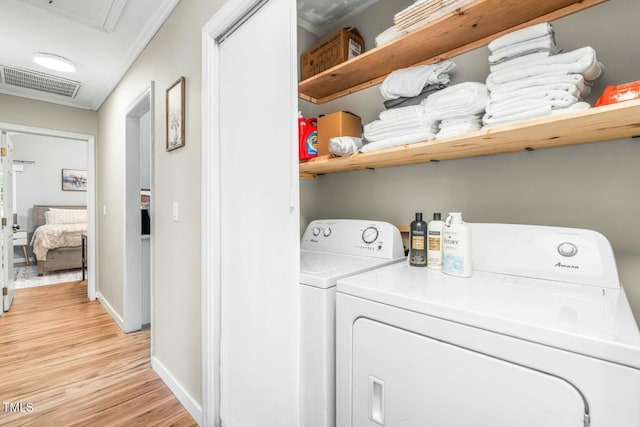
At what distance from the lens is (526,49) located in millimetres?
961

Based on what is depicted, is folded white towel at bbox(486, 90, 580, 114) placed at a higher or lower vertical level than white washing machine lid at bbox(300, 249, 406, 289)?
higher

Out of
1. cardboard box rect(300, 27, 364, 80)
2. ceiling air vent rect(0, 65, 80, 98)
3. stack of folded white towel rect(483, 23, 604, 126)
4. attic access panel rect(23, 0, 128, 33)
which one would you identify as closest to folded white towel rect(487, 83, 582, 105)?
stack of folded white towel rect(483, 23, 604, 126)

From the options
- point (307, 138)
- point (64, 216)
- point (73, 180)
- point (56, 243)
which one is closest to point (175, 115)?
point (307, 138)

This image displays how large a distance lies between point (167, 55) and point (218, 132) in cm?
93

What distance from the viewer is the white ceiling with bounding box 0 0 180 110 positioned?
75.9 inches

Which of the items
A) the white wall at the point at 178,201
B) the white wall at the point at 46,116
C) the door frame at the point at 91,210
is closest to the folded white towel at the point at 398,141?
the white wall at the point at 178,201

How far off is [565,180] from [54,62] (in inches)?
147

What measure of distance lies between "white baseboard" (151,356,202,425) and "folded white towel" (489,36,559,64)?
7.14ft

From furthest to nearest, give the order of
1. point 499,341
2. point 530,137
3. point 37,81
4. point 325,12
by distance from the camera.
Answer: point 37,81
point 325,12
point 530,137
point 499,341

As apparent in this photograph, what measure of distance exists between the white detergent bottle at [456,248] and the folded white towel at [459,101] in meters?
0.39

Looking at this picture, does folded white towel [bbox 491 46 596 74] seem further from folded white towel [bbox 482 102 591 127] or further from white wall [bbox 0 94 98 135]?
white wall [bbox 0 94 98 135]

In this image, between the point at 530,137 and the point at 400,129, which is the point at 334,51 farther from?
the point at 530,137

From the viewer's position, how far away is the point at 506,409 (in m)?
0.65

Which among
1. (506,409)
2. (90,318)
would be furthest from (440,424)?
(90,318)
